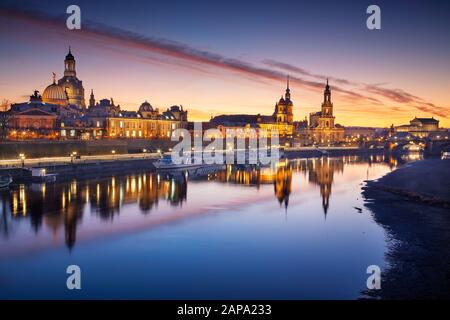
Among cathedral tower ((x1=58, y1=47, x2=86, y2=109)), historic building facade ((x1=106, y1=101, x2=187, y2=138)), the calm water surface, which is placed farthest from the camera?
cathedral tower ((x1=58, y1=47, x2=86, y2=109))

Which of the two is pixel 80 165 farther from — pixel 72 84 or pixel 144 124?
pixel 72 84

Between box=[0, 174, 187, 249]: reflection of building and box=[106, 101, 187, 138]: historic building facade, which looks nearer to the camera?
box=[0, 174, 187, 249]: reflection of building

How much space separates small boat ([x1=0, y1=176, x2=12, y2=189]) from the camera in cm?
4269

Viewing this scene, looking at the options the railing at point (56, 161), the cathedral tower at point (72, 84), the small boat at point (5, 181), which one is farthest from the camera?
the cathedral tower at point (72, 84)

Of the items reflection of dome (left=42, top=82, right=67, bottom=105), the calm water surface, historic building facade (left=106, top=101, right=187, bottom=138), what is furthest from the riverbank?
reflection of dome (left=42, top=82, right=67, bottom=105)

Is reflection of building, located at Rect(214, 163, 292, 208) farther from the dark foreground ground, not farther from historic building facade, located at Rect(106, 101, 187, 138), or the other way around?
historic building facade, located at Rect(106, 101, 187, 138)

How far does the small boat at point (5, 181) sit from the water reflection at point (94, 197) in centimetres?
122

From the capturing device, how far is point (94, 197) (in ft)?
131

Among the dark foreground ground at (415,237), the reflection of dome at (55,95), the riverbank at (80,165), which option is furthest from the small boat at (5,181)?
the reflection of dome at (55,95)

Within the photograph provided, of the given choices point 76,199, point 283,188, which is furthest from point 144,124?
point 76,199

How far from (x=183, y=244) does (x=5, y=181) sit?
92.1 ft

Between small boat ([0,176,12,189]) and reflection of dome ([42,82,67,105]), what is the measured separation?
81.1m

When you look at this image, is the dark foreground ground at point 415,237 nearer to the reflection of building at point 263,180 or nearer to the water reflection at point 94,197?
the water reflection at point 94,197

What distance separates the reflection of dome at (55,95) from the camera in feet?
393
